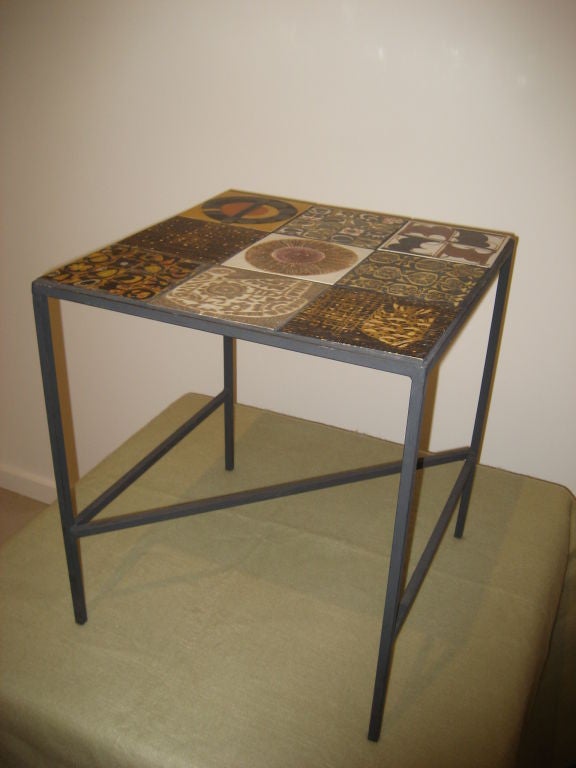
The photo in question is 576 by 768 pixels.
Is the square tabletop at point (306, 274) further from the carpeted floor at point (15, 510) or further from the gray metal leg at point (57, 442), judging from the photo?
the carpeted floor at point (15, 510)

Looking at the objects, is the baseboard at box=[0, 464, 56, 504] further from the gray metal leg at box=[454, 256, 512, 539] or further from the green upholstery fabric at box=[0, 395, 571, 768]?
the gray metal leg at box=[454, 256, 512, 539]

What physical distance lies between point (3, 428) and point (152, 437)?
1.04m

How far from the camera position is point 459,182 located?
64.1 inches

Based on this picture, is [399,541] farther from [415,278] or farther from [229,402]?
[229,402]

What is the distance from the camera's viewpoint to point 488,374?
1.45 meters

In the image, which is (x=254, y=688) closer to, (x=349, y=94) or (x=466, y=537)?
(x=466, y=537)

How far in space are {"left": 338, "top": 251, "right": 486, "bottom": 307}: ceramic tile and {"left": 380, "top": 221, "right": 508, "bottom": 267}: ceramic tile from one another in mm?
32

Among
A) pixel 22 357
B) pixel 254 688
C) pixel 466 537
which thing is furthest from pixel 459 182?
pixel 22 357

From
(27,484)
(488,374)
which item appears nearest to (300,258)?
(488,374)

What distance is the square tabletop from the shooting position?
3.35 feet

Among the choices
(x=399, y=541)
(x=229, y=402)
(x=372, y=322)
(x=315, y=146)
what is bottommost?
(x=229, y=402)

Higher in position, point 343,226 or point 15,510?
point 343,226

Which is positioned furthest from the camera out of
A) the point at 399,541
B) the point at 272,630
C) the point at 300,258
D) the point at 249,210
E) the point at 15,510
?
the point at 15,510

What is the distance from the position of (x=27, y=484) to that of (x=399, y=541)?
82.5 inches
